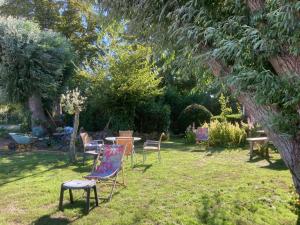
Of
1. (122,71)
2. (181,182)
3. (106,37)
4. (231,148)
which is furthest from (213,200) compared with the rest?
(106,37)

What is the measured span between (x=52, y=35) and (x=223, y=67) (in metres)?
14.7

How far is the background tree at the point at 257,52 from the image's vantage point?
4.01 metres

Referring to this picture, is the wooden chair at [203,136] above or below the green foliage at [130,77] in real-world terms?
below

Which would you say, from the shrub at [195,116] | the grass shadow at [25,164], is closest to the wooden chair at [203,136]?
the grass shadow at [25,164]

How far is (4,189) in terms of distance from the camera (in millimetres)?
8047

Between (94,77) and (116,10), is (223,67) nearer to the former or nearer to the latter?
(116,10)

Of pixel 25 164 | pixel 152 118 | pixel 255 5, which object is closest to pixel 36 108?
pixel 152 118

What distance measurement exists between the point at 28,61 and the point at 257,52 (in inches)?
566

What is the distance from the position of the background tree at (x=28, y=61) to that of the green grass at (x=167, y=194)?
6589 mm

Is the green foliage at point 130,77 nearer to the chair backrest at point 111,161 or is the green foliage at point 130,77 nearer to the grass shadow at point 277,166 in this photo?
the grass shadow at point 277,166

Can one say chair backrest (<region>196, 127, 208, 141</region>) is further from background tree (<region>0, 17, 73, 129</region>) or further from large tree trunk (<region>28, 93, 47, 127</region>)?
large tree trunk (<region>28, 93, 47, 127</region>)

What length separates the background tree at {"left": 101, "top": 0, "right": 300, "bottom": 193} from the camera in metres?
4.01

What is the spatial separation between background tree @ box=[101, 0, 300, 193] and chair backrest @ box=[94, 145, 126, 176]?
133 inches

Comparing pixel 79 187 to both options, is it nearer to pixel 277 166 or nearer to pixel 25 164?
pixel 25 164
